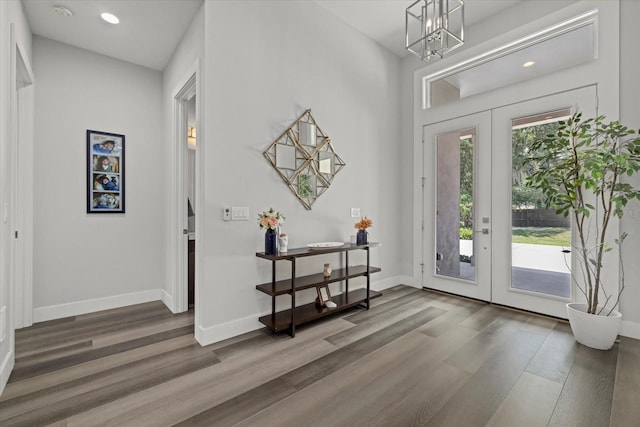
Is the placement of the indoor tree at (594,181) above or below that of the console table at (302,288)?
above

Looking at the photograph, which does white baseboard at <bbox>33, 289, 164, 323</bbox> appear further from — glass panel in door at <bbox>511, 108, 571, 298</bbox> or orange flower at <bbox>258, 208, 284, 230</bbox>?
glass panel in door at <bbox>511, 108, 571, 298</bbox>

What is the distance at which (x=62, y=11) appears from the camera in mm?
2738

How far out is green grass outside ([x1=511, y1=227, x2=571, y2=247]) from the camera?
3.06 metres

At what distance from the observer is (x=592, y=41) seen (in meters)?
2.93

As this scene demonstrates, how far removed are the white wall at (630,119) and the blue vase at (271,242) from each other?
3.18m

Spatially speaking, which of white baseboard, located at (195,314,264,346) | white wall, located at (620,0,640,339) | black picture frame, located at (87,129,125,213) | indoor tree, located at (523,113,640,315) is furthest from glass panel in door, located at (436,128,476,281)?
black picture frame, located at (87,129,125,213)

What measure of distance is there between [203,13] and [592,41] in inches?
147

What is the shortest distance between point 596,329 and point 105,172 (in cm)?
512

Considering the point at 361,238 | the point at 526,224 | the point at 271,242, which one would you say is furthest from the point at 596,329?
the point at 271,242

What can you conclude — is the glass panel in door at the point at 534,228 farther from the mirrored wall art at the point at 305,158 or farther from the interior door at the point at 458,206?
the mirrored wall art at the point at 305,158

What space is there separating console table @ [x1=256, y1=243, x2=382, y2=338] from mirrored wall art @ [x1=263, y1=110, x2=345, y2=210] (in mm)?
688

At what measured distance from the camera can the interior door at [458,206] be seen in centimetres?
361

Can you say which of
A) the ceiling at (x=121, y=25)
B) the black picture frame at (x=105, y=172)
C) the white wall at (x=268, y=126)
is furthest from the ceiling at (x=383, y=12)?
the black picture frame at (x=105, y=172)

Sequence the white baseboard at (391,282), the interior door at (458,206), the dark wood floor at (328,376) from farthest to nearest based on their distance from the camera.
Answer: the white baseboard at (391,282)
the interior door at (458,206)
the dark wood floor at (328,376)
